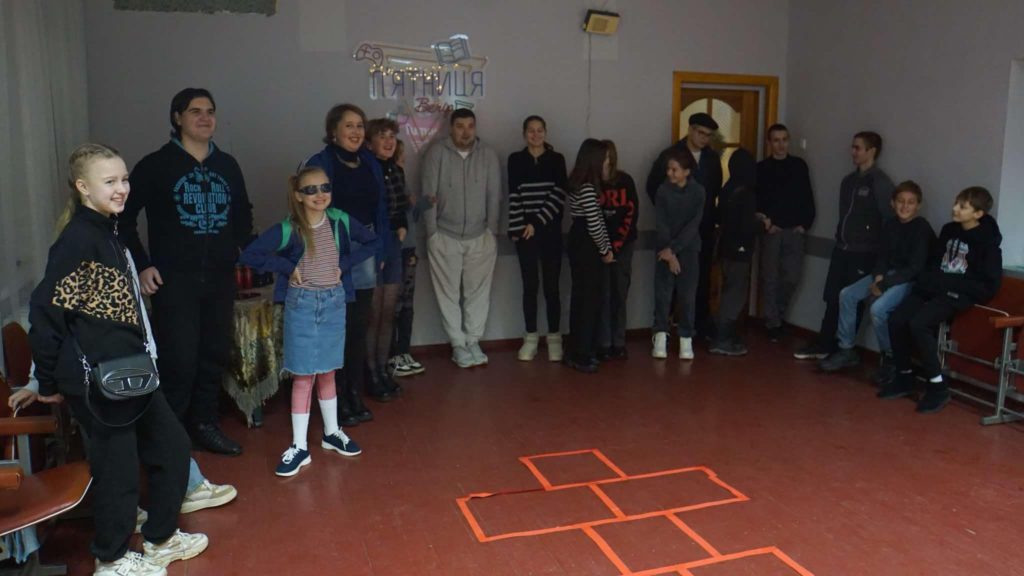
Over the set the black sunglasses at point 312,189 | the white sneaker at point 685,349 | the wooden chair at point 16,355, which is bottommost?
the white sneaker at point 685,349

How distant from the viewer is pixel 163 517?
9.20ft

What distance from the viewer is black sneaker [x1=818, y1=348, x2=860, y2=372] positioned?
5355mm

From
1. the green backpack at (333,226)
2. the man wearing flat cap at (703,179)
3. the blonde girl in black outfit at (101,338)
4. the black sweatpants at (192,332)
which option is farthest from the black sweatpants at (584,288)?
the blonde girl in black outfit at (101,338)

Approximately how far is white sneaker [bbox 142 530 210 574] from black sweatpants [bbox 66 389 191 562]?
0.11 ft

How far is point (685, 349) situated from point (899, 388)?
140cm

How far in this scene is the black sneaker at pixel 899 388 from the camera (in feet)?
15.8

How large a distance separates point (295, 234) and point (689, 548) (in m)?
2.13

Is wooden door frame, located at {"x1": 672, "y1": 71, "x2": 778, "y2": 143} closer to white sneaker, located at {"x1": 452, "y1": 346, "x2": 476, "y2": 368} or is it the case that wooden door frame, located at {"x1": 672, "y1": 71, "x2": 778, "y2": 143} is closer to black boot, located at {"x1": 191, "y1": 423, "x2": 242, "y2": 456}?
white sneaker, located at {"x1": 452, "y1": 346, "x2": 476, "y2": 368}

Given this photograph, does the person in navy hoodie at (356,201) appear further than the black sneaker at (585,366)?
No

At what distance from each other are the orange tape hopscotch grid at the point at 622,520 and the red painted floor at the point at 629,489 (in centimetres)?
1

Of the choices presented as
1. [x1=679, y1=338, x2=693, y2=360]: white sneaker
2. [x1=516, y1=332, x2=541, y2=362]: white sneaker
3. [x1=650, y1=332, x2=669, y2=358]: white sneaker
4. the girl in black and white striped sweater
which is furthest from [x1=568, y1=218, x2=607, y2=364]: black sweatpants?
[x1=679, y1=338, x2=693, y2=360]: white sneaker

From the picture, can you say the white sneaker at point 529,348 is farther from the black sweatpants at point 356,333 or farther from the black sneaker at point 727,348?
the black sweatpants at point 356,333

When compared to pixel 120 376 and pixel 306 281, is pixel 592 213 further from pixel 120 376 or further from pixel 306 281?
pixel 120 376

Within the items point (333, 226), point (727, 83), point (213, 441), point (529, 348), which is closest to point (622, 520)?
point (333, 226)
